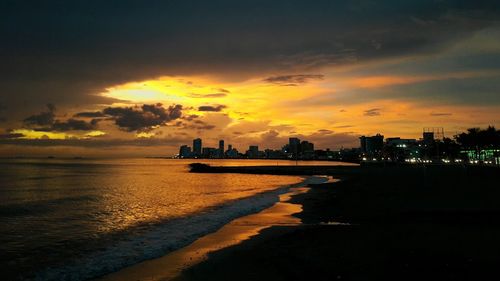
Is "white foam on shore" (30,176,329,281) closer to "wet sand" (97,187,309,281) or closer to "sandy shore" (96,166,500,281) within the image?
"wet sand" (97,187,309,281)

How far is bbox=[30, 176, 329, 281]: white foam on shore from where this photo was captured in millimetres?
12758

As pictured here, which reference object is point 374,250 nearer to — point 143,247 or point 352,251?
point 352,251

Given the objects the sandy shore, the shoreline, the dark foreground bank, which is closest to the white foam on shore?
the shoreline

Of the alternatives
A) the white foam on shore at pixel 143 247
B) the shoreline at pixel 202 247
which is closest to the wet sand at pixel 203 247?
the shoreline at pixel 202 247

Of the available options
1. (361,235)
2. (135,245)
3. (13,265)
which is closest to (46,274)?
(13,265)

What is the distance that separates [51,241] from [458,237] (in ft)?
63.6

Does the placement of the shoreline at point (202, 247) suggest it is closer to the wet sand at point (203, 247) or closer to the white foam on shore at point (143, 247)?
the wet sand at point (203, 247)

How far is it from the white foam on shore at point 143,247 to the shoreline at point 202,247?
0.51m

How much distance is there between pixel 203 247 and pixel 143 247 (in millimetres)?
2856

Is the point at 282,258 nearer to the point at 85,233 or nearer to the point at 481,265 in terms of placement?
the point at 481,265

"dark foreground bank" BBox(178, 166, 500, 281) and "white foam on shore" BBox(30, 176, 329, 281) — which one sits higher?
"dark foreground bank" BBox(178, 166, 500, 281)

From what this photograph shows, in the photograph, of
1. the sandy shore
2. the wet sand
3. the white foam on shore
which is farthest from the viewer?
the white foam on shore

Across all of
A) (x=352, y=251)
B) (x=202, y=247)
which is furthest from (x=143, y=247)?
(x=352, y=251)

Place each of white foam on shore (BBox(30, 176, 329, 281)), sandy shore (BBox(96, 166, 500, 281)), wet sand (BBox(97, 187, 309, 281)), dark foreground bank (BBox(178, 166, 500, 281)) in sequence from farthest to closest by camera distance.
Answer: white foam on shore (BBox(30, 176, 329, 281))
wet sand (BBox(97, 187, 309, 281))
sandy shore (BBox(96, 166, 500, 281))
dark foreground bank (BBox(178, 166, 500, 281))
